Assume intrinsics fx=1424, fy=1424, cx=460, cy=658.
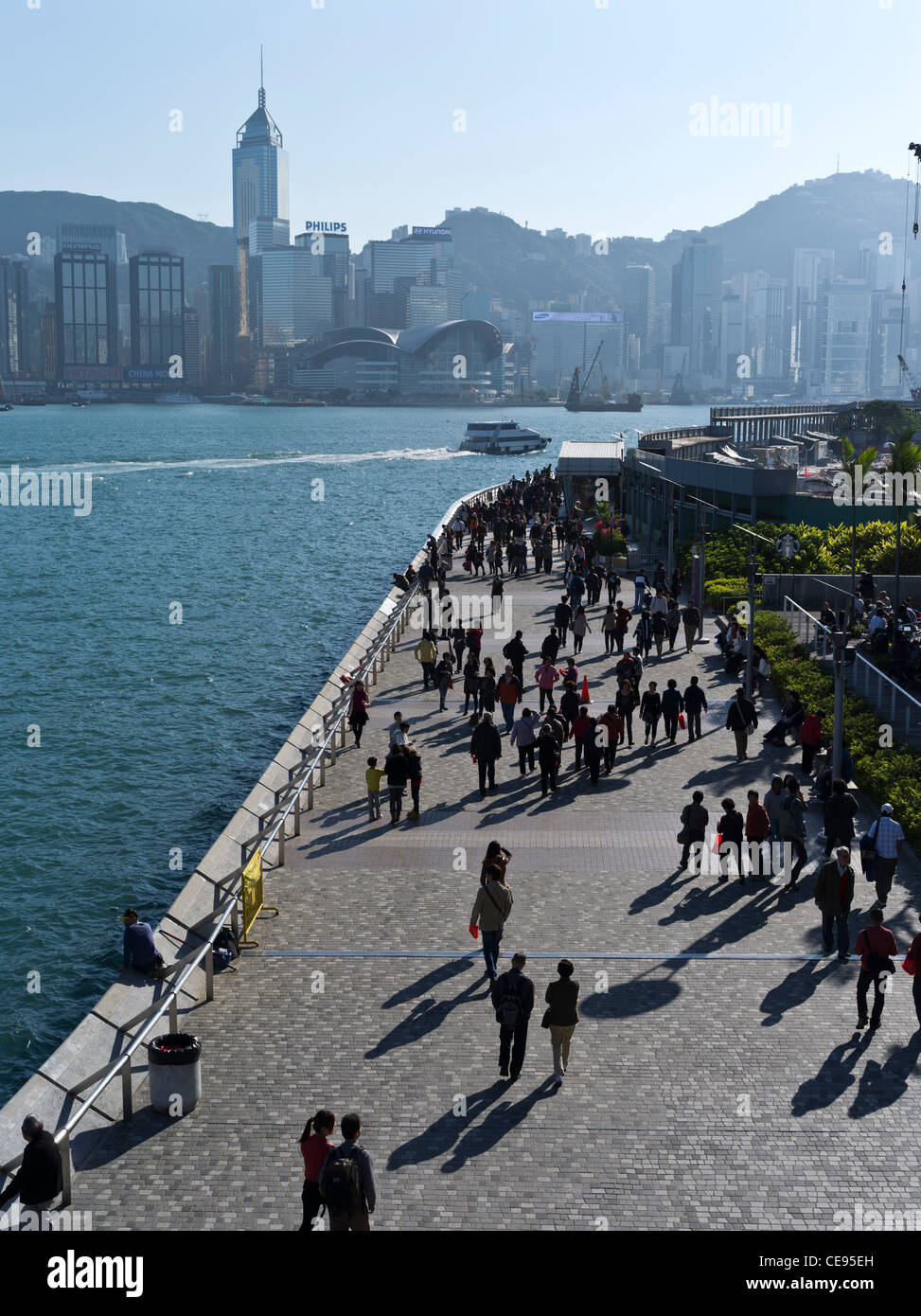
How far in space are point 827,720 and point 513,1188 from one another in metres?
13.3

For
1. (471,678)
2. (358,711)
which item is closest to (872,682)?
(471,678)

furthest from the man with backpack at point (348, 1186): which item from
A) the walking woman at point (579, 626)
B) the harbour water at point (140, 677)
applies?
the walking woman at point (579, 626)

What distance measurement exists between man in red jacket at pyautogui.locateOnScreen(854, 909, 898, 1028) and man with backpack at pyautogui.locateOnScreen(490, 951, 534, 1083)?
304 cm

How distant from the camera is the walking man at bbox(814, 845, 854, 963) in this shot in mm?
13523

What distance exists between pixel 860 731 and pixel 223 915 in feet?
36.0

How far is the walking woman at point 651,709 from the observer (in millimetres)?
22438

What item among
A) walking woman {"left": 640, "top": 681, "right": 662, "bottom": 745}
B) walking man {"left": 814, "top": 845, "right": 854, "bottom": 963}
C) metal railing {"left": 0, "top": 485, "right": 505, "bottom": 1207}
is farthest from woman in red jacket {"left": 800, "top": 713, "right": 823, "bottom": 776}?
metal railing {"left": 0, "top": 485, "right": 505, "bottom": 1207}

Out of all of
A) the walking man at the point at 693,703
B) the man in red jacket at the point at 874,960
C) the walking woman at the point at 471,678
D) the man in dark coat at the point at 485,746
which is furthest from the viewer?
the walking woman at the point at 471,678

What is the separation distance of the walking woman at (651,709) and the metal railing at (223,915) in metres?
4.87

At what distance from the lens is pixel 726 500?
41781mm

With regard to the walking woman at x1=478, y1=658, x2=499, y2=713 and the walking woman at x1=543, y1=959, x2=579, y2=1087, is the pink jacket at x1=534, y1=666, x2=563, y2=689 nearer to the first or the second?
the walking woman at x1=478, y1=658, x2=499, y2=713

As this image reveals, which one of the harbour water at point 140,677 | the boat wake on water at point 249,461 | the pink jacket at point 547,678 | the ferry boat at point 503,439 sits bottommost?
the harbour water at point 140,677

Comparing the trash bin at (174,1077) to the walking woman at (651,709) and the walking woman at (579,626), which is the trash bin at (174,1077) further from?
the walking woman at (579,626)

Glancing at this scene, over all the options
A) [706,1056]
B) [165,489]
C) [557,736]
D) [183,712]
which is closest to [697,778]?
[557,736]
